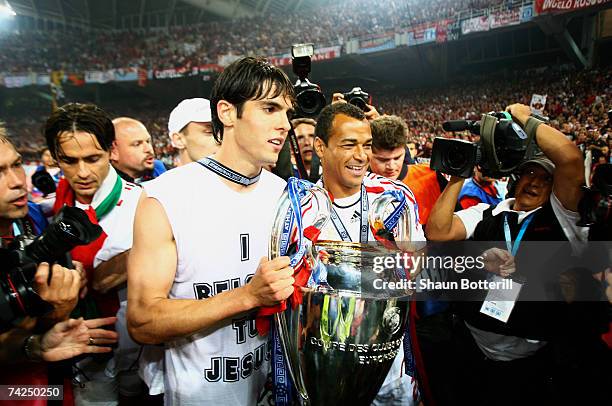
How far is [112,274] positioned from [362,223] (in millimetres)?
947

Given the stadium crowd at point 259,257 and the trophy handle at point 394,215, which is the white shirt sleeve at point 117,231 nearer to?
the stadium crowd at point 259,257

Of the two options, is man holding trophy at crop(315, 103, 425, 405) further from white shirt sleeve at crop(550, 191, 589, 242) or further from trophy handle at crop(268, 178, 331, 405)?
white shirt sleeve at crop(550, 191, 589, 242)

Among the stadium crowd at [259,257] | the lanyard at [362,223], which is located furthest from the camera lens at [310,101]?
the lanyard at [362,223]

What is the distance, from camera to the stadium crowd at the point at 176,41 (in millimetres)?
17312

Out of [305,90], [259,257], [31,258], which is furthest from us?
[305,90]

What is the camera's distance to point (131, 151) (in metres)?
2.66

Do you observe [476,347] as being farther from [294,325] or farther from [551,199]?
[294,325]

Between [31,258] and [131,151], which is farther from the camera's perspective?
[131,151]

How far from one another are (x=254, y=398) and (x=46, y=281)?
2.23 ft

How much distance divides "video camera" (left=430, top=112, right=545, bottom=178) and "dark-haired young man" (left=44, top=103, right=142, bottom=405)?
1313mm

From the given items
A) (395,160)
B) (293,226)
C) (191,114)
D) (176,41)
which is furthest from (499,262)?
(176,41)

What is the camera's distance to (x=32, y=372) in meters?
1.22

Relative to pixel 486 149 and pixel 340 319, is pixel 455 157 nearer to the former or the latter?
pixel 486 149

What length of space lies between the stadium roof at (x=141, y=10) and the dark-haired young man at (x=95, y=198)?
68.7ft
